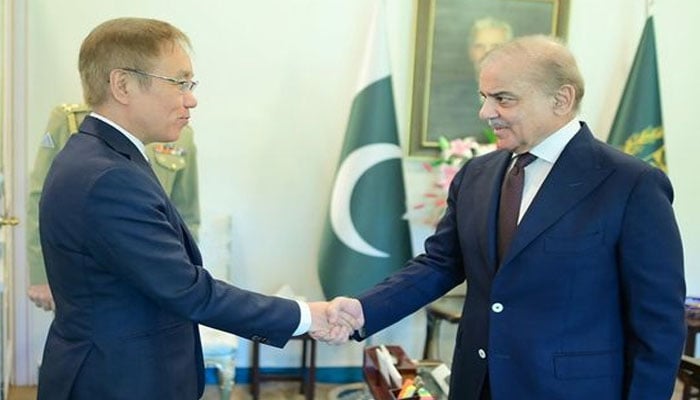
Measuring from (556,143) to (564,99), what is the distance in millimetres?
96

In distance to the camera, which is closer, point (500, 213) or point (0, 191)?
point (500, 213)

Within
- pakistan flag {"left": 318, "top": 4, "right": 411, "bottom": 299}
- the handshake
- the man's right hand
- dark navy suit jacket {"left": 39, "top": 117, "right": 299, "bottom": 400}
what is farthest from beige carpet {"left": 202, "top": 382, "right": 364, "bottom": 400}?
dark navy suit jacket {"left": 39, "top": 117, "right": 299, "bottom": 400}

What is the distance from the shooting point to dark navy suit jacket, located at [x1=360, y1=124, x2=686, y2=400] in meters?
1.31

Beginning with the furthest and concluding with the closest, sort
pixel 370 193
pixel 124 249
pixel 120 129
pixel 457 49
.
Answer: pixel 457 49
pixel 370 193
pixel 120 129
pixel 124 249

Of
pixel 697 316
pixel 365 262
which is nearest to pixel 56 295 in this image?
pixel 365 262

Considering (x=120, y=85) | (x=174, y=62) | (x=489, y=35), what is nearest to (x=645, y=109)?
(x=489, y=35)

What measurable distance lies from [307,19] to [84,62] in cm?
192

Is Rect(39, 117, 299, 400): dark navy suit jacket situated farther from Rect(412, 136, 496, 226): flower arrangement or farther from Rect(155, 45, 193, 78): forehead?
Rect(412, 136, 496, 226): flower arrangement

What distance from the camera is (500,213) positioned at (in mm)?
1485

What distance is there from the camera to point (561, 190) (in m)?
1.38

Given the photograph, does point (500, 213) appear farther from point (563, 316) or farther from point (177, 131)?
point (177, 131)

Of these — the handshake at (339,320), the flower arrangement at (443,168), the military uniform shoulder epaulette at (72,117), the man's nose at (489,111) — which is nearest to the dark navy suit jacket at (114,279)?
the handshake at (339,320)

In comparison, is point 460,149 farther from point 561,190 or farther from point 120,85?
point 120,85

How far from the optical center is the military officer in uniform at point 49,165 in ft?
7.86
